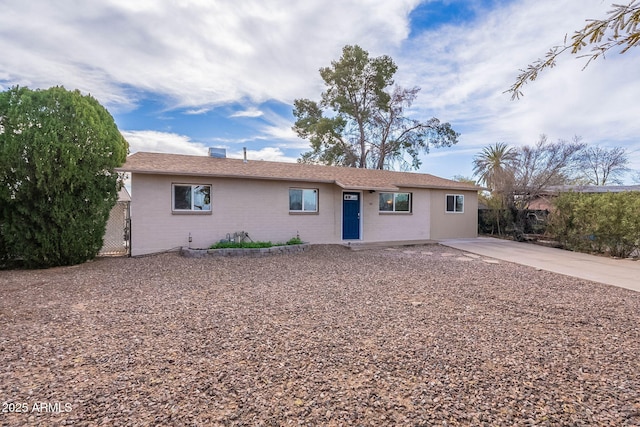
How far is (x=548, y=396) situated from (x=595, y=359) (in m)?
1.23

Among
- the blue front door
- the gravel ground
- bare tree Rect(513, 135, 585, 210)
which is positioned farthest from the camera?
bare tree Rect(513, 135, 585, 210)

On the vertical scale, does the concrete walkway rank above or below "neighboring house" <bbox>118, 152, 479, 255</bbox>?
below

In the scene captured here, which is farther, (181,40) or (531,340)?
(181,40)

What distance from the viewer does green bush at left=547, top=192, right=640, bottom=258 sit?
419 inches

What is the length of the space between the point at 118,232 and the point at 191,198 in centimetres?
246

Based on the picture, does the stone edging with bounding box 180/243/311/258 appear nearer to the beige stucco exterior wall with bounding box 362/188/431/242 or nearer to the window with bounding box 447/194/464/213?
the beige stucco exterior wall with bounding box 362/188/431/242

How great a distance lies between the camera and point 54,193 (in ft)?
25.2

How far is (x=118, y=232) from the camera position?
33.5 ft

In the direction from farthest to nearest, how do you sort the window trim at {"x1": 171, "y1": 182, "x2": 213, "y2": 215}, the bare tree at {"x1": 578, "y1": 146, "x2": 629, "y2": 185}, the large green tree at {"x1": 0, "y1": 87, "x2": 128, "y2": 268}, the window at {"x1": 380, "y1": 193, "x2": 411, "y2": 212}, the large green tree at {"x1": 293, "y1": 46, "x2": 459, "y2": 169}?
the bare tree at {"x1": 578, "y1": 146, "x2": 629, "y2": 185} < the large green tree at {"x1": 293, "y1": 46, "x2": 459, "y2": 169} < the window at {"x1": 380, "y1": 193, "x2": 411, "y2": 212} < the window trim at {"x1": 171, "y1": 182, "x2": 213, "y2": 215} < the large green tree at {"x1": 0, "y1": 87, "x2": 128, "y2": 268}

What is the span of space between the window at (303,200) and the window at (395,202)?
10.2 feet

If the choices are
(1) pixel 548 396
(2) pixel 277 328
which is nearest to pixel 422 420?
(1) pixel 548 396

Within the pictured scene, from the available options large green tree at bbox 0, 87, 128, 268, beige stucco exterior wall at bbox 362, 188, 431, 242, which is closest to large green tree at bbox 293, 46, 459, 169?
beige stucco exterior wall at bbox 362, 188, 431, 242

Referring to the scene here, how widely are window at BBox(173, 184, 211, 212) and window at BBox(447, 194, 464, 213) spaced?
10.9 m

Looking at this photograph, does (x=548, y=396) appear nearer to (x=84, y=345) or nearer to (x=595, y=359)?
(x=595, y=359)
